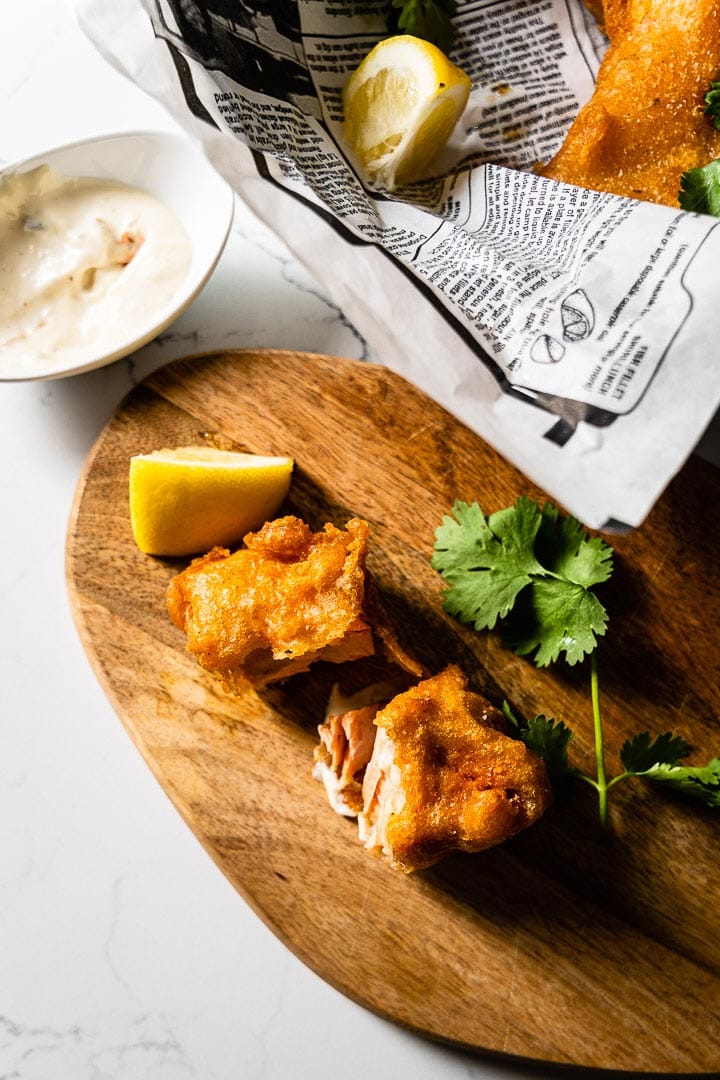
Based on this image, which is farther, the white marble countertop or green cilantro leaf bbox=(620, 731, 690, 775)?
the white marble countertop

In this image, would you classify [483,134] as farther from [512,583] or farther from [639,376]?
[512,583]

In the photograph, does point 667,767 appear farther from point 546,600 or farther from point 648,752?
point 546,600

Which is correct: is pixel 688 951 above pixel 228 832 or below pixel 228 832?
below

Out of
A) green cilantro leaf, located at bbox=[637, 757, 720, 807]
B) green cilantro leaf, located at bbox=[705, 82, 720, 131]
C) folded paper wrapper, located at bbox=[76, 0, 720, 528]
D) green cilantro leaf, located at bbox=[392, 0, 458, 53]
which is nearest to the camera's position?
folded paper wrapper, located at bbox=[76, 0, 720, 528]

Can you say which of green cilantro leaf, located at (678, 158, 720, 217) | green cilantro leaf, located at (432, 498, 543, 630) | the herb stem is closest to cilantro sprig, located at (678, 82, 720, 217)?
green cilantro leaf, located at (678, 158, 720, 217)

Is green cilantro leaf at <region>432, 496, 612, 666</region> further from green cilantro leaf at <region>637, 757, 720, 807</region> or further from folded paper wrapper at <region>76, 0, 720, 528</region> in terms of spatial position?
green cilantro leaf at <region>637, 757, 720, 807</region>

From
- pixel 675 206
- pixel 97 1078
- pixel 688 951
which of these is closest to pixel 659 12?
pixel 675 206
